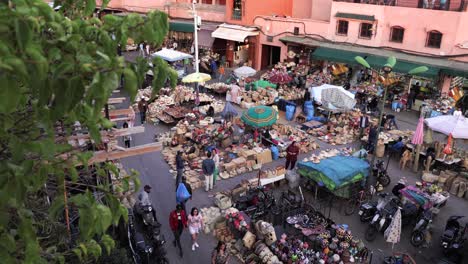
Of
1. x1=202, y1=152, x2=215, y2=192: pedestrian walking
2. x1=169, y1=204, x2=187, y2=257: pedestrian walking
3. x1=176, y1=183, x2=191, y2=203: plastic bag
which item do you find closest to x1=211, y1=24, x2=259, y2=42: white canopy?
x1=202, y1=152, x2=215, y2=192: pedestrian walking

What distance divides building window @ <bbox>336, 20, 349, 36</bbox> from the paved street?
36.3 ft

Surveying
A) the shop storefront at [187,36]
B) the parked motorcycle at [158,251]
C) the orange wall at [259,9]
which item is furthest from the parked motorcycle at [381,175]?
the shop storefront at [187,36]

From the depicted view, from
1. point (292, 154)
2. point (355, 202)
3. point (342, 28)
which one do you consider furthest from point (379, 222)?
point (342, 28)

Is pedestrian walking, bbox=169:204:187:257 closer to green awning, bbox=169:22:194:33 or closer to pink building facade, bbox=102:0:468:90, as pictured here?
pink building facade, bbox=102:0:468:90

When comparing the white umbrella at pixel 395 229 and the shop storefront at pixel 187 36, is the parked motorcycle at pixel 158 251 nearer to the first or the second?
the white umbrella at pixel 395 229

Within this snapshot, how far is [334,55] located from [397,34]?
401cm

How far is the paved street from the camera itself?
11.8 meters

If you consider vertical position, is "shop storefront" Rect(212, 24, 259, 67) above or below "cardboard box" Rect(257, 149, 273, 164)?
above

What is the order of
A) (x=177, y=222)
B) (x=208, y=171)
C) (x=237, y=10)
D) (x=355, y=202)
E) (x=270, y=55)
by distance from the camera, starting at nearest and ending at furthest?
1. (x=177, y=222)
2. (x=355, y=202)
3. (x=208, y=171)
4. (x=237, y=10)
5. (x=270, y=55)

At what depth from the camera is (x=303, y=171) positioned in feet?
45.6

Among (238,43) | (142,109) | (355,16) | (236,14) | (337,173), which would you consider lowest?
(142,109)

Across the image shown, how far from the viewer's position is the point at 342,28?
92.4ft

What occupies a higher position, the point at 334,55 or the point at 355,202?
the point at 334,55

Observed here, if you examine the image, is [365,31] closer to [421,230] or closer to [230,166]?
[230,166]
